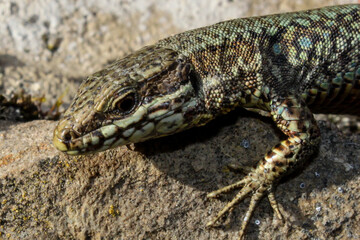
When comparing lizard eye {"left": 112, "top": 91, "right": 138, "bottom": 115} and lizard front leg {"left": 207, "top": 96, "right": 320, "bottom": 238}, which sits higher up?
lizard eye {"left": 112, "top": 91, "right": 138, "bottom": 115}

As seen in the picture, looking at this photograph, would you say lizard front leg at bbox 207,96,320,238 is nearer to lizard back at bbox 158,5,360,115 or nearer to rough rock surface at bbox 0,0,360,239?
rough rock surface at bbox 0,0,360,239

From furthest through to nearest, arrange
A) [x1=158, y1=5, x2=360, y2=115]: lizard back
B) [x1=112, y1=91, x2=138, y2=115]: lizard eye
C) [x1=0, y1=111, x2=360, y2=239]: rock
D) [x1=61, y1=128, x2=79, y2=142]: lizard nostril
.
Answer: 1. [x1=158, y1=5, x2=360, y2=115]: lizard back
2. [x1=0, y1=111, x2=360, y2=239]: rock
3. [x1=112, y1=91, x2=138, y2=115]: lizard eye
4. [x1=61, y1=128, x2=79, y2=142]: lizard nostril

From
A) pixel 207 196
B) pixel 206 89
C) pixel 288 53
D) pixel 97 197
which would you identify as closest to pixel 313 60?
pixel 288 53

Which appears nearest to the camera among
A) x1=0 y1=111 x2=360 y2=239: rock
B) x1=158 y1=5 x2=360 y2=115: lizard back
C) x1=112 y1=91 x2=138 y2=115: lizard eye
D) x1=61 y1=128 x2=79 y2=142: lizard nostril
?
x1=61 y1=128 x2=79 y2=142: lizard nostril

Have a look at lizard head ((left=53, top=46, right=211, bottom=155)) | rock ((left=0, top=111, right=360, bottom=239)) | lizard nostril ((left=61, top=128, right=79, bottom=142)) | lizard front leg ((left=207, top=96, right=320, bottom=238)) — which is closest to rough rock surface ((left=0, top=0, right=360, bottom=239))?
rock ((left=0, top=111, right=360, bottom=239))

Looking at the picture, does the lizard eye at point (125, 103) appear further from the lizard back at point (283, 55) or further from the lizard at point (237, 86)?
the lizard back at point (283, 55)

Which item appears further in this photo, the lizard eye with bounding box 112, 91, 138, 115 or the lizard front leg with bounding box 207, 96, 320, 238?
the lizard front leg with bounding box 207, 96, 320, 238

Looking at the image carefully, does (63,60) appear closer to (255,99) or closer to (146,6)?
(146,6)

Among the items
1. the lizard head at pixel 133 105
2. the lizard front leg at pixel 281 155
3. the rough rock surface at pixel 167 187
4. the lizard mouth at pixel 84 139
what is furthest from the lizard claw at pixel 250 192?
the lizard mouth at pixel 84 139
